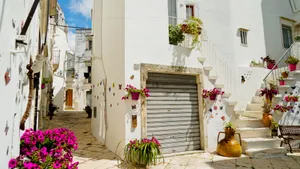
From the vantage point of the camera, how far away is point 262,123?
7.38 m

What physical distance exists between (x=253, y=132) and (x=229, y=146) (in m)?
1.46

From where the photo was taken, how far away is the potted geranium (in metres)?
2.77

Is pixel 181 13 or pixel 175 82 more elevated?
pixel 181 13

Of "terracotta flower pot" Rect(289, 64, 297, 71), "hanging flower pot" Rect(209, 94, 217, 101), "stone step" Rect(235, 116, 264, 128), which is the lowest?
"stone step" Rect(235, 116, 264, 128)

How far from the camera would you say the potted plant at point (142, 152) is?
198 inches

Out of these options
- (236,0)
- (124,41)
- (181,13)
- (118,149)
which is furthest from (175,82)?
(236,0)

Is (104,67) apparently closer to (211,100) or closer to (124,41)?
(124,41)

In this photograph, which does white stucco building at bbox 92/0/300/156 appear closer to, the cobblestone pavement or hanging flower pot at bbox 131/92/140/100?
hanging flower pot at bbox 131/92/140/100

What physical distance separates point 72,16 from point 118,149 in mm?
7964

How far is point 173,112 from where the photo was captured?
6465mm

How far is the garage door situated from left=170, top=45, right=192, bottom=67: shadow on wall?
0.46 metres

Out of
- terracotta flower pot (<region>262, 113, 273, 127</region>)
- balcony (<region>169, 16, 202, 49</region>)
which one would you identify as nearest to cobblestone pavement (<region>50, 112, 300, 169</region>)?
terracotta flower pot (<region>262, 113, 273, 127</region>)

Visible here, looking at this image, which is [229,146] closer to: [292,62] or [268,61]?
[292,62]

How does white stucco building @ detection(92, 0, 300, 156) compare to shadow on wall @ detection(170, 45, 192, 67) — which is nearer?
white stucco building @ detection(92, 0, 300, 156)
